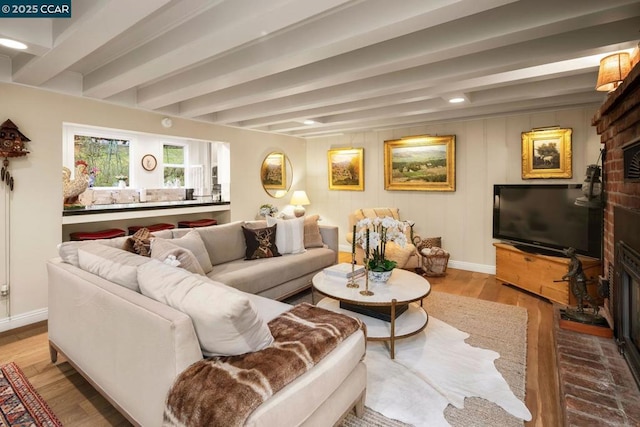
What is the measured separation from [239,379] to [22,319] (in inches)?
127

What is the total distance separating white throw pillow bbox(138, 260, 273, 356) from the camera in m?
1.35

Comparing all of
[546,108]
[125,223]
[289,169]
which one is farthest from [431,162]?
[125,223]

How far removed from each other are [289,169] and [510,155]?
3694 millimetres

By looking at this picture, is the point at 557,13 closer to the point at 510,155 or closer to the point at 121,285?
the point at 121,285

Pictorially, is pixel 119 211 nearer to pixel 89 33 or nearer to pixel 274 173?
pixel 89 33

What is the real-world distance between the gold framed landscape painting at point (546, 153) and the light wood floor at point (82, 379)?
1.70m

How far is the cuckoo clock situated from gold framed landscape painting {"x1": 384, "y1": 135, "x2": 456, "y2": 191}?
185 inches

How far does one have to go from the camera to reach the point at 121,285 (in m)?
1.83

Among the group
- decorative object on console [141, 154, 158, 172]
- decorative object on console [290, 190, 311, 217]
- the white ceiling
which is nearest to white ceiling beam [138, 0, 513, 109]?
the white ceiling

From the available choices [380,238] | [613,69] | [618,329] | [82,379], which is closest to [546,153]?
[613,69]

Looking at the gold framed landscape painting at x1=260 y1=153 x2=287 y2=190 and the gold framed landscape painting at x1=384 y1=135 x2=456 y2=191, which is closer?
the gold framed landscape painting at x1=384 y1=135 x2=456 y2=191

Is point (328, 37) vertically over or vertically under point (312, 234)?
over

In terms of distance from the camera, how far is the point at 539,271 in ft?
12.5

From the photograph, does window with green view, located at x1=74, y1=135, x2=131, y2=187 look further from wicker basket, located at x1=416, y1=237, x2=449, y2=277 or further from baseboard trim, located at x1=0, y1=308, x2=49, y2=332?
wicker basket, located at x1=416, y1=237, x2=449, y2=277
